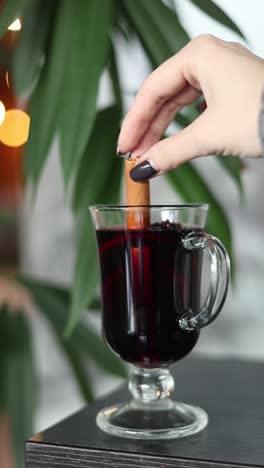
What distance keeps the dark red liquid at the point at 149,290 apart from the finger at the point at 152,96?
0.39 ft

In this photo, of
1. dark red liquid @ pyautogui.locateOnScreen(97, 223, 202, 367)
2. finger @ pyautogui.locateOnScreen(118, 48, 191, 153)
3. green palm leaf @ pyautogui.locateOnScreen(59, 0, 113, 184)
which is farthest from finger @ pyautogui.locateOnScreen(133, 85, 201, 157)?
green palm leaf @ pyautogui.locateOnScreen(59, 0, 113, 184)

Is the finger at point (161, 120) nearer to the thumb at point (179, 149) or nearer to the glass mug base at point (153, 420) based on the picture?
the thumb at point (179, 149)

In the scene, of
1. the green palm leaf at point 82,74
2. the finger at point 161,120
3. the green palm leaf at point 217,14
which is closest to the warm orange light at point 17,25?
the green palm leaf at point 82,74

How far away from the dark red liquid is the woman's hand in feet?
0.26

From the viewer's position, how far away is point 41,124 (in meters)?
1.41

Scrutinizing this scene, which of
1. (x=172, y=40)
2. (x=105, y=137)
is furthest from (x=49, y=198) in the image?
(x=172, y=40)

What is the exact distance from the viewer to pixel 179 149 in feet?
2.99

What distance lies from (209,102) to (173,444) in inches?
15.0

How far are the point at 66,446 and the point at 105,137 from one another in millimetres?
668

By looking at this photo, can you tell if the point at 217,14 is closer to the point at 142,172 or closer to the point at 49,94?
the point at 49,94

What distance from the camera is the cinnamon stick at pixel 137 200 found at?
3.16 feet

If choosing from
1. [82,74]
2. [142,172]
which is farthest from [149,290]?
[82,74]

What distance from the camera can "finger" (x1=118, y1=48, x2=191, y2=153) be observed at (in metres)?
0.96

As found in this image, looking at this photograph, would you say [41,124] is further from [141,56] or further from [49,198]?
[49,198]
